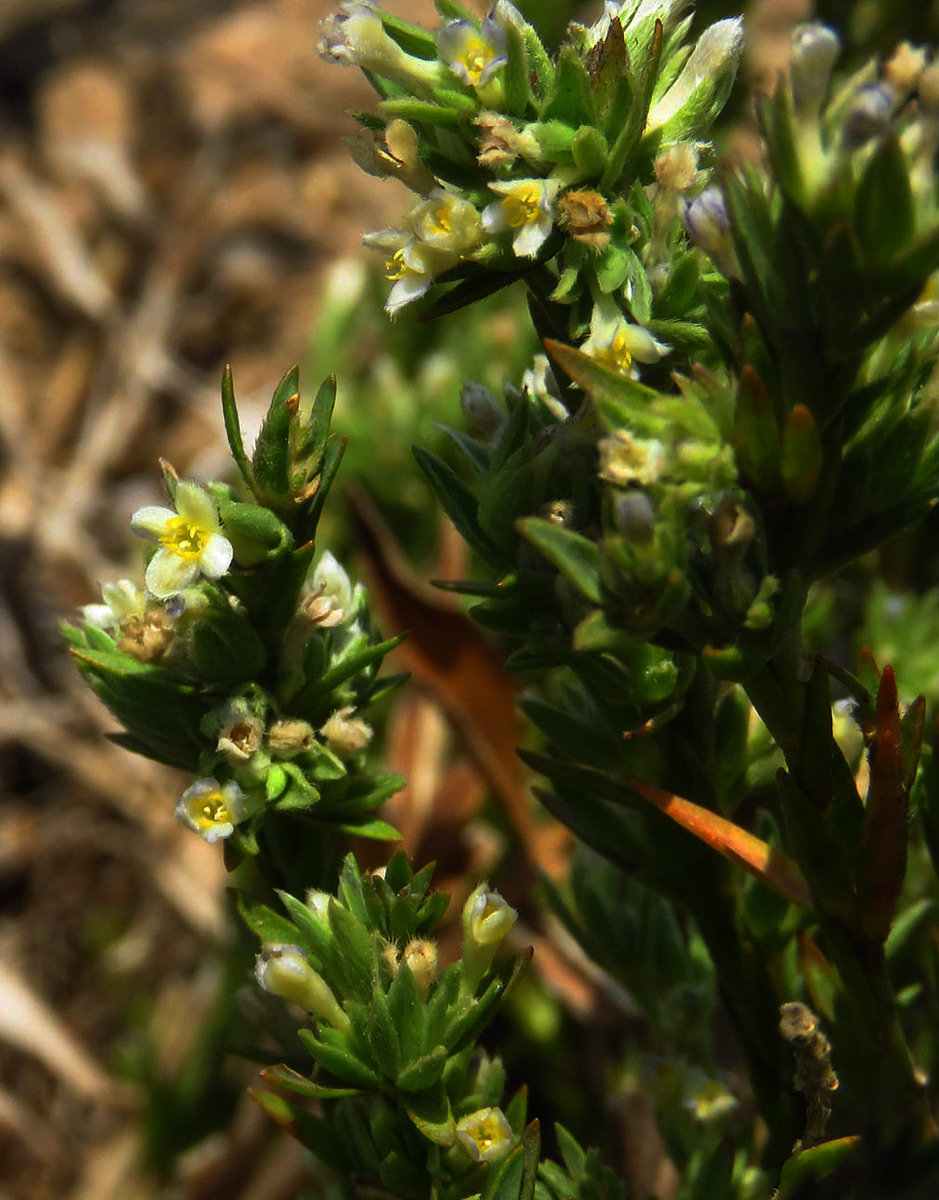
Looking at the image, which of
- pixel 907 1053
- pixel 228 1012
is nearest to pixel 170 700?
pixel 907 1053

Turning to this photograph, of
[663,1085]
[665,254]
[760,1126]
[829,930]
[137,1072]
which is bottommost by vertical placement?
[137,1072]

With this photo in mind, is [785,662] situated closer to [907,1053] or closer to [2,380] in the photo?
[907,1053]

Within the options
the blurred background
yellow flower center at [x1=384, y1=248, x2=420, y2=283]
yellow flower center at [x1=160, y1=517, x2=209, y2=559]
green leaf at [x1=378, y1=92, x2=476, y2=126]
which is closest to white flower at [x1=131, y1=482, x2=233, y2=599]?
yellow flower center at [x1=160, y1=517, x2=209, y2=559]

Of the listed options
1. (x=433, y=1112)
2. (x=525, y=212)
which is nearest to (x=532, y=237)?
(x=525, y=212)

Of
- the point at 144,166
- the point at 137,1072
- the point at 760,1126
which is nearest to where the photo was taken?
the point at 760,1126

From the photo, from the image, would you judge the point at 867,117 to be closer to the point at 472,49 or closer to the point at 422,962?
the point at 472,49

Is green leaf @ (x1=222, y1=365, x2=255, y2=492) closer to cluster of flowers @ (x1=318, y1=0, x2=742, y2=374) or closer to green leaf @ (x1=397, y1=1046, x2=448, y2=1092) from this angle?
cluster of flowers @ (x1=318, y1=0, x2=742, y2=374)
